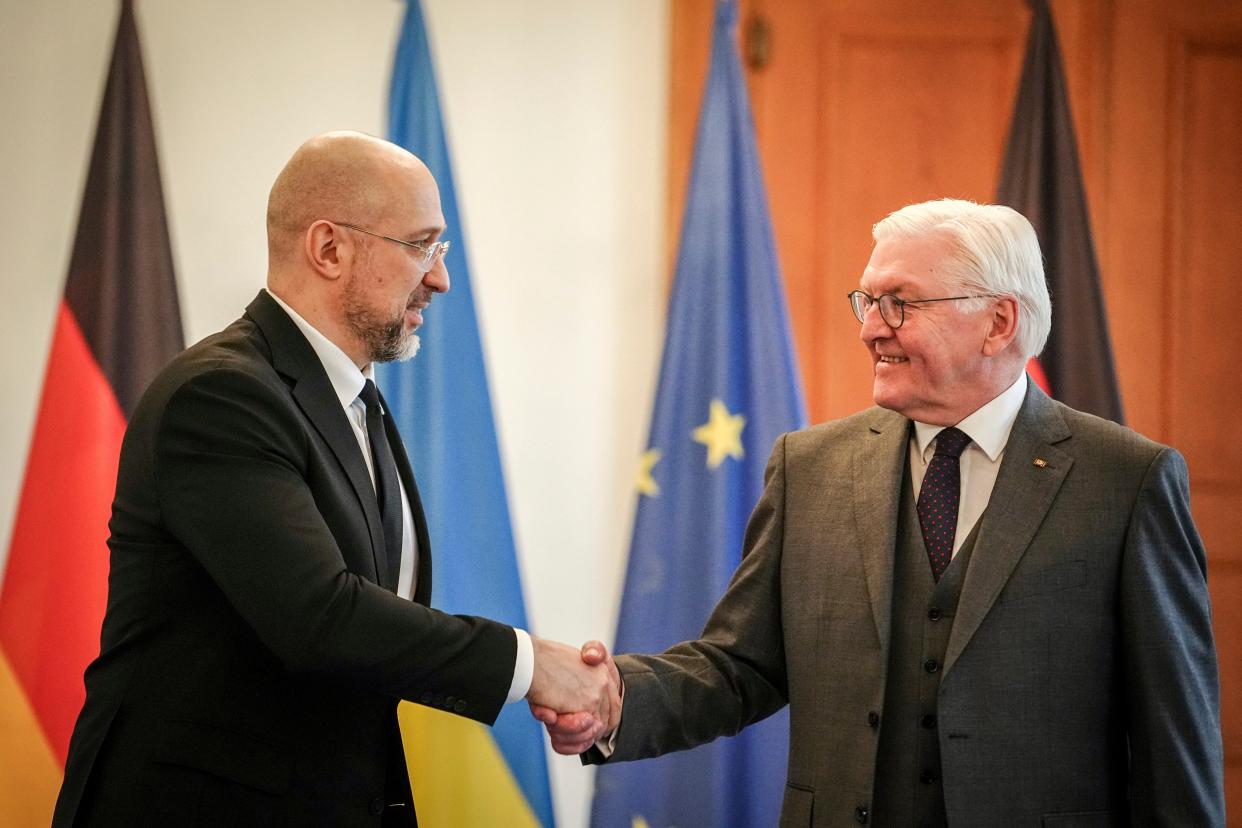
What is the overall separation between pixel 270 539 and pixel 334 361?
1.32 ft

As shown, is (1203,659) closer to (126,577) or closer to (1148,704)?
(1148,704)

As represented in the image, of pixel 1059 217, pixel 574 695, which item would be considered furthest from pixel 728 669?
pixel 1059 217

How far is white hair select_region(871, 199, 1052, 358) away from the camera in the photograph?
2.18m

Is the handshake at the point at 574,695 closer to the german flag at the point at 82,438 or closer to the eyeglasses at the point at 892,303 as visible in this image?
the eyeglasses at the point at 892,303

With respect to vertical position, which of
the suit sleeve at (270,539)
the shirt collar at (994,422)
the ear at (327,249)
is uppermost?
the ear at (327,249)

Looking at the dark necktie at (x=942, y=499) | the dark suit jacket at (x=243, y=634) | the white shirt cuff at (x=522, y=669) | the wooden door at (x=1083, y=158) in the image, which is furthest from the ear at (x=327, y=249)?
the wooden door at (x=1083, y=158)

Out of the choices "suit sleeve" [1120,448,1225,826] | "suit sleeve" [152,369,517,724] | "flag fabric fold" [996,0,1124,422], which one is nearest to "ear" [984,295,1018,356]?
"suit sleeve" [1120,448,1225,826]

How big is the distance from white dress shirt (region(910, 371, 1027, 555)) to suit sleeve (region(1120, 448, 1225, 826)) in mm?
253

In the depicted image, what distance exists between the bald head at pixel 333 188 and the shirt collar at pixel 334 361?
12 cm

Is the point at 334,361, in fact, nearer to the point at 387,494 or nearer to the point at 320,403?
the point at 320,403

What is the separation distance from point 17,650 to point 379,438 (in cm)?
171

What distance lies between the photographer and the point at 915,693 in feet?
6.68

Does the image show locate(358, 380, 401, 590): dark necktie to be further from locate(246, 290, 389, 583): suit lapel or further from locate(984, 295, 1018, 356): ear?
locate(984, 295, 1018, 356): ear

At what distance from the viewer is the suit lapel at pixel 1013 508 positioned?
1.99 meters
